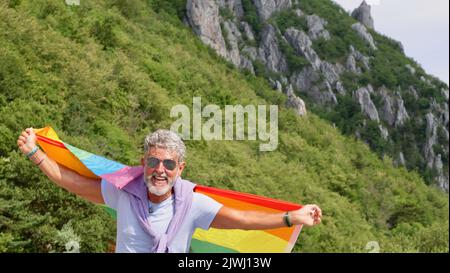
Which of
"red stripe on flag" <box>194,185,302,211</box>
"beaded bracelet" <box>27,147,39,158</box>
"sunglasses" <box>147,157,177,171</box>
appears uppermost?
"beaded bracelet" <box>27,147,39,158</box>

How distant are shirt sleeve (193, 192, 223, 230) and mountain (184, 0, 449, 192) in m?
111

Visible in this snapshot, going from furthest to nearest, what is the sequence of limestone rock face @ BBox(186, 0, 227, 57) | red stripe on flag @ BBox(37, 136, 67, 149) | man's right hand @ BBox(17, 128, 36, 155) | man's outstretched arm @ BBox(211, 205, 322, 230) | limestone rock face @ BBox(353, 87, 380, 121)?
limestone rock face @ BBox(353, 87, 380, 121)
limestone rock face @ BBox(186, 0, 227, 57)
red stripe on flag @ BBox(37, 136, 67, 149)
man's right hand @ BBox(17, 128, 36, 155)
man's outstretched arm @ BBox(211, 205, 322, 230)

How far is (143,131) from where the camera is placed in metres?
45.4

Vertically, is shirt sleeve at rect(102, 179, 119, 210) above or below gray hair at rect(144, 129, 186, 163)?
below

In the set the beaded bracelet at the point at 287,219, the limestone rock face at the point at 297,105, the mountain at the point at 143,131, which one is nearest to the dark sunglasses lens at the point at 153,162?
the beaded bracelet at the point at 287,219

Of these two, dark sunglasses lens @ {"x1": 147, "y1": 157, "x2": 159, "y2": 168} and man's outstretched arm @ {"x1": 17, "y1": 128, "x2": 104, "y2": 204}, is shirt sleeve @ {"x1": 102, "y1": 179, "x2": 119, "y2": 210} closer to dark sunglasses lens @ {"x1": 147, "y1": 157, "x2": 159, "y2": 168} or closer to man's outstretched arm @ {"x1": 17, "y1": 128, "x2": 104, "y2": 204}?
man's outstretched arm @ {"x1": 17, "y1": 128, "x2": 104, "y2": 204}

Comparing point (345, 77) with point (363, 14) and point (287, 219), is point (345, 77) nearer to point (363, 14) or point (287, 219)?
point (363, 14)

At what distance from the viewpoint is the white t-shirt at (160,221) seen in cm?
447

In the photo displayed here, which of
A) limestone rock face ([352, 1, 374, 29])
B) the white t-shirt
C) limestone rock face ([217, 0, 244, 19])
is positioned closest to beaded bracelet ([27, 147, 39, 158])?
the white t-shirt

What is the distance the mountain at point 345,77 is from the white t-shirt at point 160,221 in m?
112

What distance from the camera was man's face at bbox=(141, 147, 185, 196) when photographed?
14.4 ft

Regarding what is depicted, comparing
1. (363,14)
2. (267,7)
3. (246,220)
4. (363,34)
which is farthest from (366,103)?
(246,220)

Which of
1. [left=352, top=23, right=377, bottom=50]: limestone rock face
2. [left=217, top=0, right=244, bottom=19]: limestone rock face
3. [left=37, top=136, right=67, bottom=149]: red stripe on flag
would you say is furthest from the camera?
[left=352, top=23, right=377, bottom=50]: limestone rock face

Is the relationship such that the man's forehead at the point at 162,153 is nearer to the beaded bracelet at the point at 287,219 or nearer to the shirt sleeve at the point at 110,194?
the shirt sleeve at the point at 110,194
